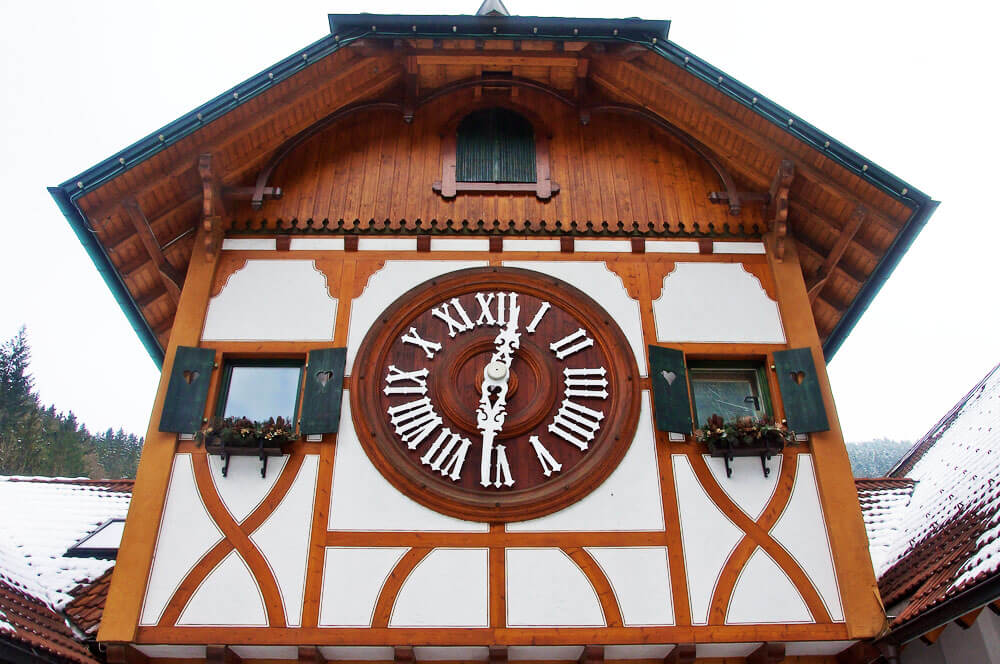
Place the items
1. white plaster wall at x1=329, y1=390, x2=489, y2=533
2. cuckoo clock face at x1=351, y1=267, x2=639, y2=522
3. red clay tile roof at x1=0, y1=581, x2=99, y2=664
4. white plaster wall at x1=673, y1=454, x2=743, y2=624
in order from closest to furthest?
red clay tile roof at x1=0, y1=581, x2=99, y2=664 → white plaster wall at x1=673, y1=454, x2=743, y2=624 → white plaster wall at x1=329, y1=390, x2=489, y2=533 → cuckoo clock face at x1=351, y1=267, x2=639, y2=522

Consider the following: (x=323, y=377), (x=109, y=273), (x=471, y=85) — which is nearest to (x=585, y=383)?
(x=323, y=377)

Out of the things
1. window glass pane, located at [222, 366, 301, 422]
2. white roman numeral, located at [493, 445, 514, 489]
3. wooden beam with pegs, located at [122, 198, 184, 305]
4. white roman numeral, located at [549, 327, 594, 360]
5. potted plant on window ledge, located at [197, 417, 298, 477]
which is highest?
wooden beam with pegs, located at [122, 198, 184, 305]

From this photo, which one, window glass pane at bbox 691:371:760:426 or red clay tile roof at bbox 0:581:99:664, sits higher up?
window glass pane at bbox 691:371:760:426

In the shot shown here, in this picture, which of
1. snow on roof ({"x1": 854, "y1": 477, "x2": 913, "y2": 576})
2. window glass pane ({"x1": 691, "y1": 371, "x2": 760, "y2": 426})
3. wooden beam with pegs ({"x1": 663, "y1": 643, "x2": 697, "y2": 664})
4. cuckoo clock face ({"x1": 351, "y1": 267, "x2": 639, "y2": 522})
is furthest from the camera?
snow on roof ({"x1": 854, "y1": 477, "x2": 913, "y2": 576})

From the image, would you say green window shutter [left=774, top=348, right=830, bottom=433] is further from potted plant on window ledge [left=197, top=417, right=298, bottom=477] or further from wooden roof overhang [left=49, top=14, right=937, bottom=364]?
potted plant on window ledge [left=197, top=417, right=298, bottom=477]

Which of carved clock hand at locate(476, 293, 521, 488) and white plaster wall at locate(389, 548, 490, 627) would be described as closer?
white plaster wall at locate(389, 548, 490, 627)

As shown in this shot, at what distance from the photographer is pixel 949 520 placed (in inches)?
340

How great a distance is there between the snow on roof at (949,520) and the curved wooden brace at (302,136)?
7.60 metres

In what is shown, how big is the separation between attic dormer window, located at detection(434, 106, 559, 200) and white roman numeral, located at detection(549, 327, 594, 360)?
185 centimetres

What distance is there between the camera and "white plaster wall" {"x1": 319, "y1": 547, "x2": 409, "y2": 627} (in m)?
7.29

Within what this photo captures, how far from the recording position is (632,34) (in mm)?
9258

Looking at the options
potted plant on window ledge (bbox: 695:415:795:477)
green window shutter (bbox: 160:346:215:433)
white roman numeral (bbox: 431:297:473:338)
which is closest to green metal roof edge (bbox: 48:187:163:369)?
green window shutter (bbox: 160:346:215:433)

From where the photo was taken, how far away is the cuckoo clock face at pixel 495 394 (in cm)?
793

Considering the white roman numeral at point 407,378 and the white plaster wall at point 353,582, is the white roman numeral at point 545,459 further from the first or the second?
the white plaster wall at point 353,582
